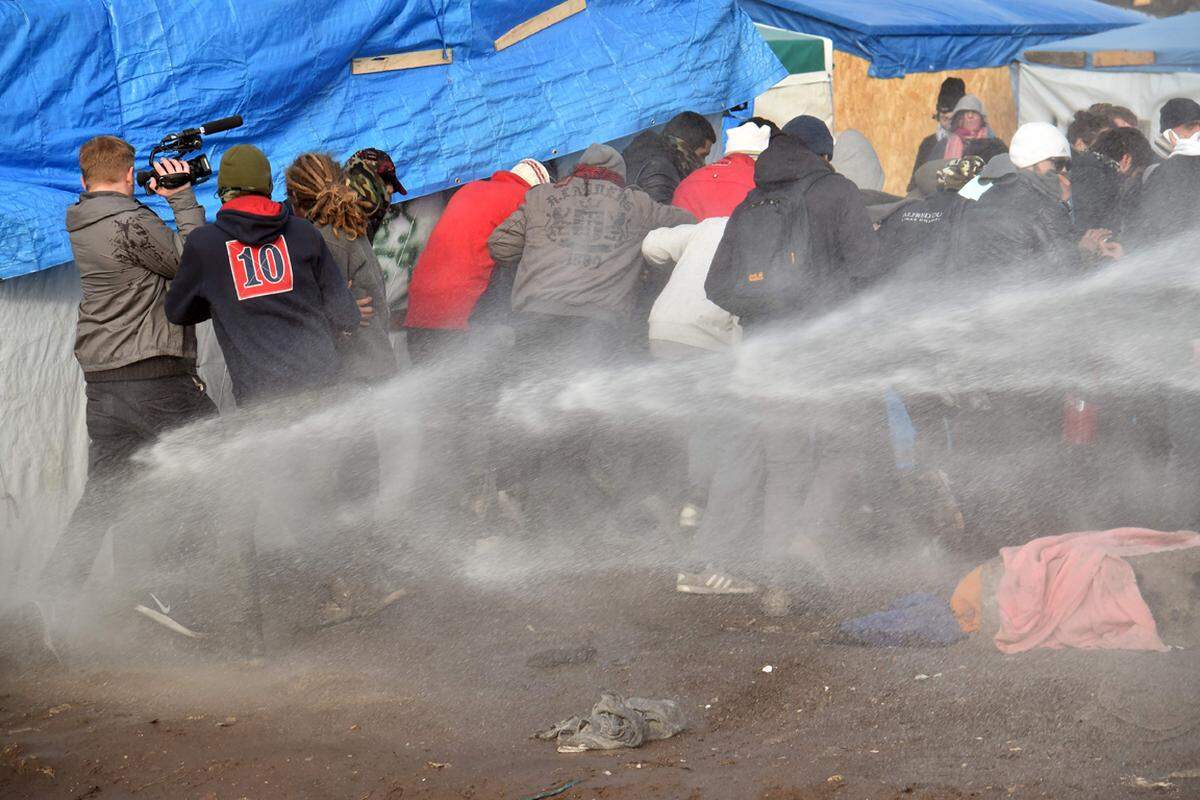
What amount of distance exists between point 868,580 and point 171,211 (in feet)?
12.5

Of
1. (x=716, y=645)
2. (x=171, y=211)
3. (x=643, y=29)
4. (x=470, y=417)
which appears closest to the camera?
(x=716, y=645)

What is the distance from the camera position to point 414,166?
7383 millimetres

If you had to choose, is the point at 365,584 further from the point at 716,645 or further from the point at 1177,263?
the point at 1177,263

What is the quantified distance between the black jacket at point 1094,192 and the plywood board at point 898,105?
16.9 ft

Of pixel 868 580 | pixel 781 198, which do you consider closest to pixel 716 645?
pixel 868 580

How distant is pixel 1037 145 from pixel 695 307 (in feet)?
6.45

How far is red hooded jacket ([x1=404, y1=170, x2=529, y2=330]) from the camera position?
7059mm

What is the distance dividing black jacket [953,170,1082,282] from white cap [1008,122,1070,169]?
12cm

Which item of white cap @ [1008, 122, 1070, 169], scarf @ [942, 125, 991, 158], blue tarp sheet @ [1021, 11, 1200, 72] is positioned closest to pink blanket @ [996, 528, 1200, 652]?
white cap @ [1008, 122, 1070, 169]

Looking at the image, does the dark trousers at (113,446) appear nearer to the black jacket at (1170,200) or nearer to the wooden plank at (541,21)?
the wooden plank at (541,21)

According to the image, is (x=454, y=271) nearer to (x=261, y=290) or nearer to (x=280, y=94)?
(x=280, y=94)

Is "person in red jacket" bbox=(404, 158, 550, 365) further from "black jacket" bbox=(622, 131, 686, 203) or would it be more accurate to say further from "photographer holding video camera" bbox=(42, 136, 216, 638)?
"photographer holding video camera" bbox=(42, 136, 216, 638)

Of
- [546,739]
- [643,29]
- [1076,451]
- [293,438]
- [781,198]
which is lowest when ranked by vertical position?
[1076,451]

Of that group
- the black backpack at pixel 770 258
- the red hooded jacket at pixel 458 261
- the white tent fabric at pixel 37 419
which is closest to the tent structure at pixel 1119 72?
the black backpack at pixel 770 258
